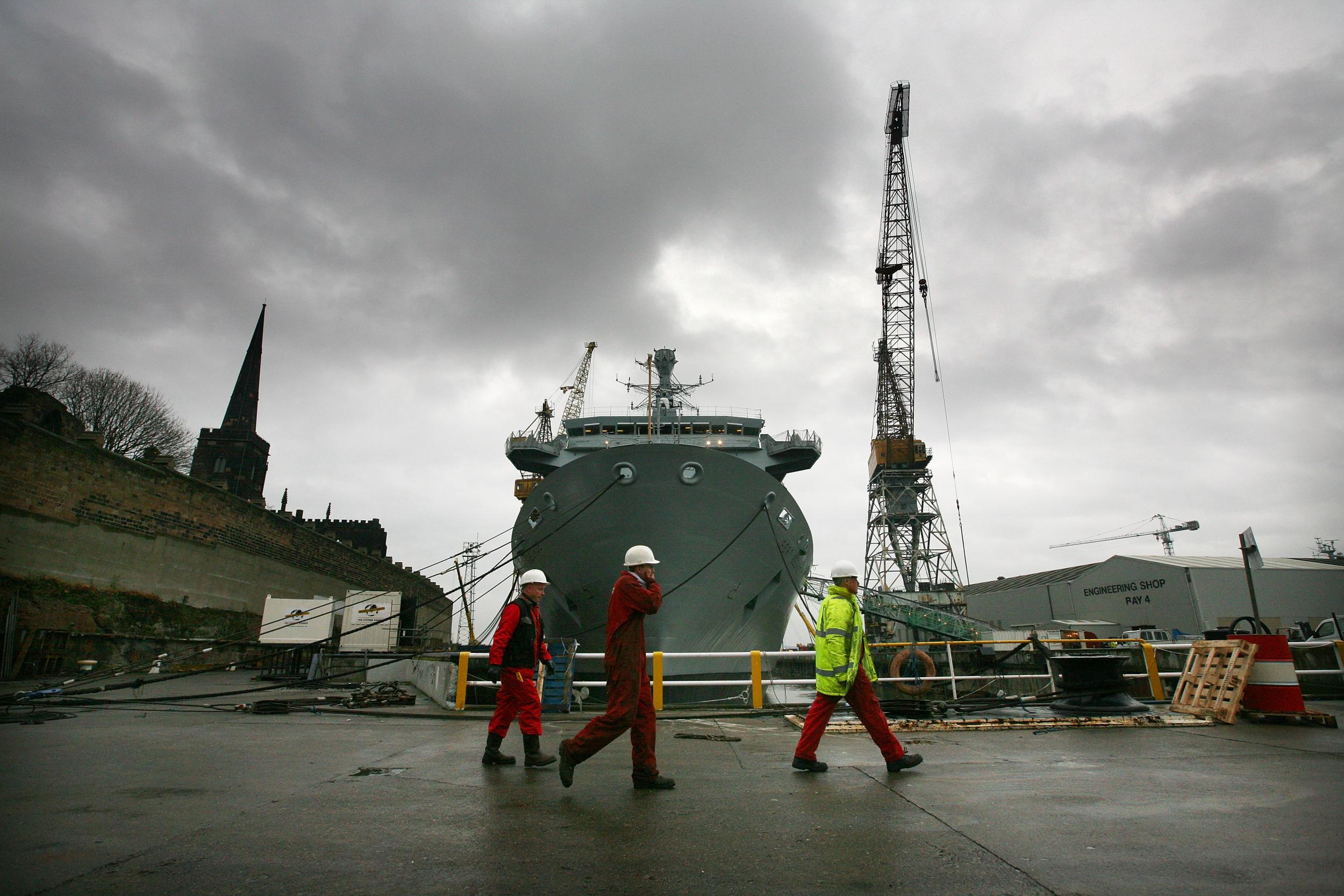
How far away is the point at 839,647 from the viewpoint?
4.54m

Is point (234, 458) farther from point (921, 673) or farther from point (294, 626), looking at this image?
point (921, 673)

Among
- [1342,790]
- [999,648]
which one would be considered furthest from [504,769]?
[999,648]

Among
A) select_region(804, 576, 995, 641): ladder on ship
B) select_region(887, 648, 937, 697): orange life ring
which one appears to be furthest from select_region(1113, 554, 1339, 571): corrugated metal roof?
select_region(887, 648, 937, 697): orange life ring

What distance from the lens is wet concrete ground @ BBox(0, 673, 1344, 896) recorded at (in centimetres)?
217

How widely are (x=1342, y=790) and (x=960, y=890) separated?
2826 millimetres

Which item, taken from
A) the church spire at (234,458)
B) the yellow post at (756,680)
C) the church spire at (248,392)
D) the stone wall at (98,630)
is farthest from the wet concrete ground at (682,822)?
the church spire at (248,392)

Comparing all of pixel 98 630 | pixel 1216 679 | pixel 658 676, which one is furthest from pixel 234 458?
pixel 1216 679

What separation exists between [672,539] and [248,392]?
5869 cm

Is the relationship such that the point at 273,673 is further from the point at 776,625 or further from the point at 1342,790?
the point at 1342,790

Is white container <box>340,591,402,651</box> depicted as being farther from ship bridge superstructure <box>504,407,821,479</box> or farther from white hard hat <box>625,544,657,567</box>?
white hard hat <box>625,544,657,567</box>

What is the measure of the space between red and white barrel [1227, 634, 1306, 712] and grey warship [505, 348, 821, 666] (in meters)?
7.52

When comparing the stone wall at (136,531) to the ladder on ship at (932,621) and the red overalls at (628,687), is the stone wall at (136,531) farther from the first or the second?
the ladder on ship at (932,621)

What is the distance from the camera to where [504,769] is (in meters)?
4.56

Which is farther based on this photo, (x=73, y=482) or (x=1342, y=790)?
(x=73, y=482)
